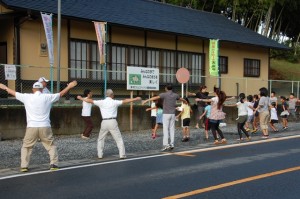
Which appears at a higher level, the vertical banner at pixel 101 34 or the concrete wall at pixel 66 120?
the vertical banner at pixel 101 34

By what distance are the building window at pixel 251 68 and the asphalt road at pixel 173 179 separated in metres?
16.5

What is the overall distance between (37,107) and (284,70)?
37181mm

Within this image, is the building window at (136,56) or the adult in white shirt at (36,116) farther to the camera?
the building window at (136,56)

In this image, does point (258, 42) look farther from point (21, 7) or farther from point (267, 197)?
point (267, 197)

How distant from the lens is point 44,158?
1020 centimetres

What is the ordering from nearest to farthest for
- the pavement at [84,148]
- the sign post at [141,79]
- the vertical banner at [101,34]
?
the pavement at [84,148] < the sign post at [141,79] < the vertical banner at [101,34]

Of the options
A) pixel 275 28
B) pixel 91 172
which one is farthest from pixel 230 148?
pixel 275 28

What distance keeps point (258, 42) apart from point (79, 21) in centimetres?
1244

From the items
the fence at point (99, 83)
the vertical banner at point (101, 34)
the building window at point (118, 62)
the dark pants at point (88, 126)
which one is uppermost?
the vertical banner at point (101, 34)

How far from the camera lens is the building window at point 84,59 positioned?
18.3 m

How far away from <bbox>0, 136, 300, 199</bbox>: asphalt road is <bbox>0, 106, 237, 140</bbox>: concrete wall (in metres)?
4.95

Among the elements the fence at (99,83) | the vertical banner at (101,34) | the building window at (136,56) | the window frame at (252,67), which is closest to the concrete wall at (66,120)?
the fence at (99,83)

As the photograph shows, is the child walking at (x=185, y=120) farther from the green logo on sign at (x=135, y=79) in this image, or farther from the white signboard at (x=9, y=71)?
the white signboard at (x=9, y=71)

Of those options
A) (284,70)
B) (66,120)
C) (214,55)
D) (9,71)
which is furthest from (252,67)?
(9,71)
